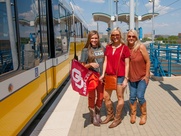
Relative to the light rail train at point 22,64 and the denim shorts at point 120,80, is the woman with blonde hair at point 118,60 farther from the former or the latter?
the light rail train at point 22,64

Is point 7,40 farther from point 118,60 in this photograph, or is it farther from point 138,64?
point 138,64

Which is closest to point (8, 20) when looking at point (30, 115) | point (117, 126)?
point (30, 115)

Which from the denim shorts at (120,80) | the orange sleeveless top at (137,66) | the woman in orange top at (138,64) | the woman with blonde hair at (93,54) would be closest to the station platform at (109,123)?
the woman in orange top at (138,64)

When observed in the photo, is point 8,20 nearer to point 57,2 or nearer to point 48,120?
point 48,120

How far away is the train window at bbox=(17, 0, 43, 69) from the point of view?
3816 mm

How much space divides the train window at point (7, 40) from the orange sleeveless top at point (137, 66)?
214 centimetres

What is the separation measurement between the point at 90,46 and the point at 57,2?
351cm

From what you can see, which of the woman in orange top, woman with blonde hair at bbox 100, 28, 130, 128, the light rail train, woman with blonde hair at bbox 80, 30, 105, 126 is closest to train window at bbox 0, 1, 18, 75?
the light rail train

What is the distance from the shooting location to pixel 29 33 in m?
4.29

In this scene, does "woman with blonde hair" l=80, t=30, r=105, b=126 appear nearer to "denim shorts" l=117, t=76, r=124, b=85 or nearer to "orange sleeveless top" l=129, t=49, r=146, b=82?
"denim shorts" l=117, t=76, r=124, b=85

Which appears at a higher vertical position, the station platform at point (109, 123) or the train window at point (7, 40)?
the train window at point (7, 40)

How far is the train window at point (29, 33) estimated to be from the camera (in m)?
3.82

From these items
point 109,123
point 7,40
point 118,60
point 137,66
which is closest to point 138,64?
point 137,66

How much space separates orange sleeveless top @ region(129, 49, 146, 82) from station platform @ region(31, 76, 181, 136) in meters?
0.63
